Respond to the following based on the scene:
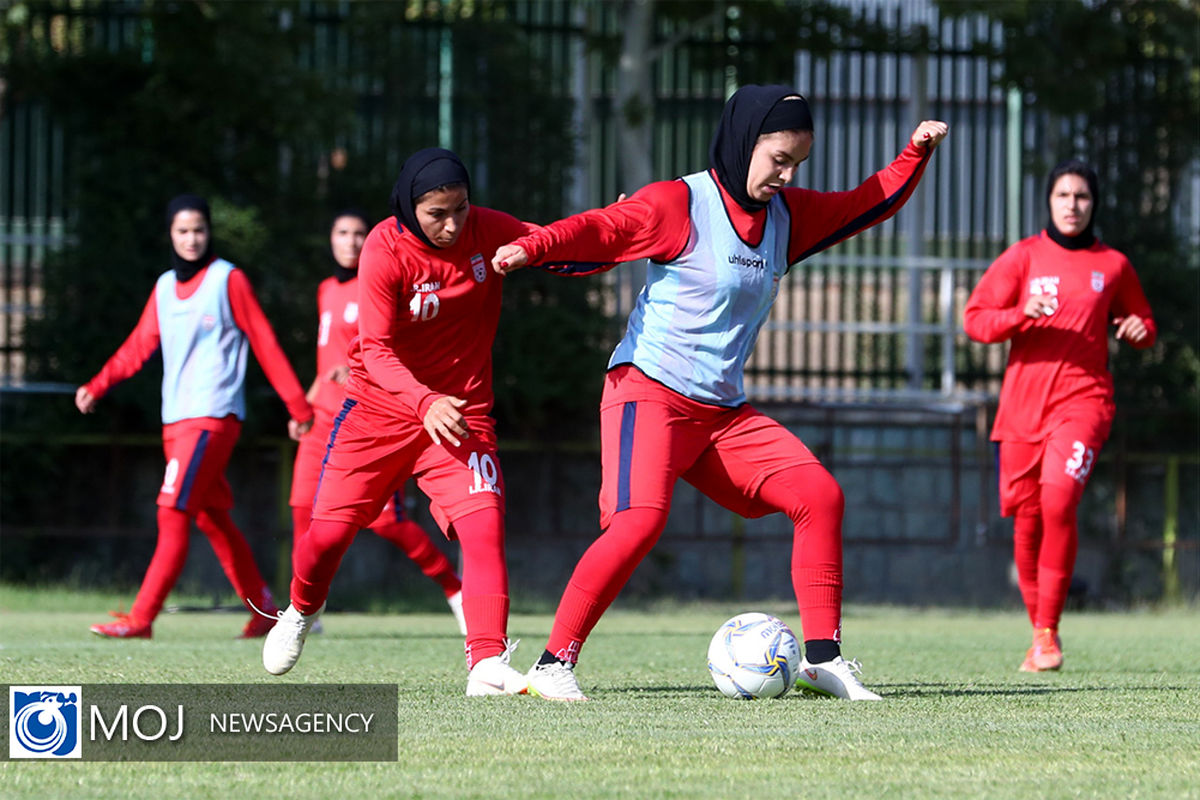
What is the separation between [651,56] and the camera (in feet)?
52.2

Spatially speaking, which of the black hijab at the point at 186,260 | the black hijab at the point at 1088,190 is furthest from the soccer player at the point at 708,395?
the black hijab at the point at 186,260

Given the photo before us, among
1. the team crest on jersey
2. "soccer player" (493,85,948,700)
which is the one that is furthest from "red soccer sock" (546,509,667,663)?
the team crest on jersey

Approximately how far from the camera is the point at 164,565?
8.88 m

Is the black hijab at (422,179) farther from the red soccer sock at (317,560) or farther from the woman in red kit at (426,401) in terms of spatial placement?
the red soccer sock at (317,560)

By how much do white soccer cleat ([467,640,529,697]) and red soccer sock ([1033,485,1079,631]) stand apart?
2.83 metres

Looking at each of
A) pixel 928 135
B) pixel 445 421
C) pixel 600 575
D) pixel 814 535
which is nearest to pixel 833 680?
pixel 814 535

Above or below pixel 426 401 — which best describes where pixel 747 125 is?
above

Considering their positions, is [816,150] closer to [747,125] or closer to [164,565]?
[164,565]

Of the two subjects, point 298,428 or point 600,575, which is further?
point 298,428

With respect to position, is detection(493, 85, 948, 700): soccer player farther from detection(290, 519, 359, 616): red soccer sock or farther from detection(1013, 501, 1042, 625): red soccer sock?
detection(1013, 501, 1042, 625): red soccer sock

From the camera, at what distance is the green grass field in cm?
396

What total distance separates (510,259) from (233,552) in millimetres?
4261

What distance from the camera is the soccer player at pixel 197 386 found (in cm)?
881

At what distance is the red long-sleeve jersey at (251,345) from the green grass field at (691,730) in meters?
1.26
